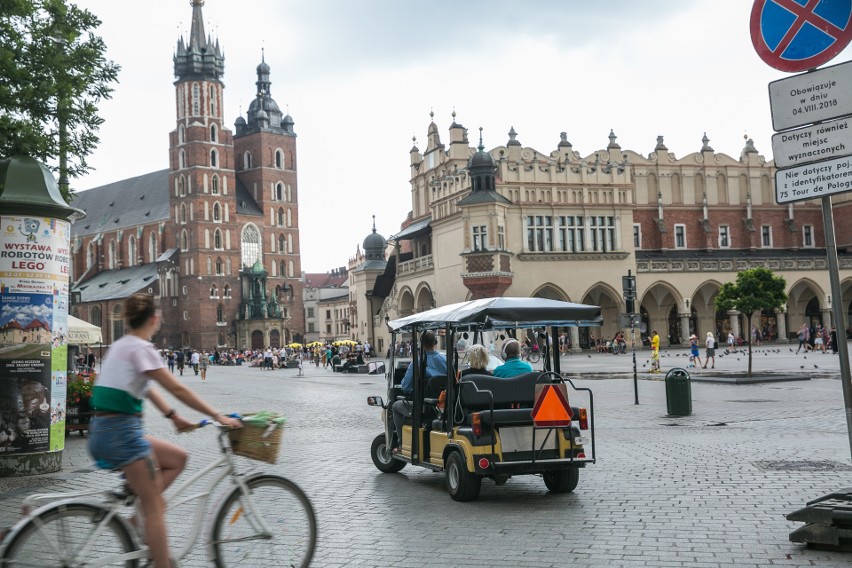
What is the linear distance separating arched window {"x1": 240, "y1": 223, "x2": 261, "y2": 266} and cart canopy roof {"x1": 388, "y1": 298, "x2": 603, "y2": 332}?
318 ft

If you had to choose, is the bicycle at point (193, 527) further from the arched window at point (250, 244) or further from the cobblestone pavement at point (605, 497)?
the arched window at point (250, 244)

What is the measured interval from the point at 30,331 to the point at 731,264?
51463 millimetres

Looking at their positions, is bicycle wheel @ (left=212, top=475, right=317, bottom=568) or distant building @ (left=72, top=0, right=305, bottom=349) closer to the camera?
bicycle wheel @ (left=212, top=475, right=317, bottom=568)

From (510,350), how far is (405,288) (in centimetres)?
5127

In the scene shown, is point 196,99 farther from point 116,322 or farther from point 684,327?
point 684,327

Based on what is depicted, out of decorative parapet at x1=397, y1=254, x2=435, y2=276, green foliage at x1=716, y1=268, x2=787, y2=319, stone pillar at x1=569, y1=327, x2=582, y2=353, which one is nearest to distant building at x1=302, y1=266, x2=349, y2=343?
decorative parapet at x1=397, y1=254, x2=435, y2=276

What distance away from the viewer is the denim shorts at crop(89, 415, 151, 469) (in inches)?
189

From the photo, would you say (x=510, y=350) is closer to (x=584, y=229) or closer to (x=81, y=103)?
(x=81, y=103)

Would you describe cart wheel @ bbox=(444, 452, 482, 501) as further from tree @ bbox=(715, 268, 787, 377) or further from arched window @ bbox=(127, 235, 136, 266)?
arched window @ bbox=(127, 235, 136, 266)

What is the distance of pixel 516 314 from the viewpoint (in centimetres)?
874

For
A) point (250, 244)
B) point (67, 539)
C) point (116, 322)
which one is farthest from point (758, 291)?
point (116, 322)

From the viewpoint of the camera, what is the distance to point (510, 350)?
938 cm

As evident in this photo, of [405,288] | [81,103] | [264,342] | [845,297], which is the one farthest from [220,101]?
[81,103]

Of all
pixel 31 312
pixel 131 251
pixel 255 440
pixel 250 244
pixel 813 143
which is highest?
pixel 131 251
